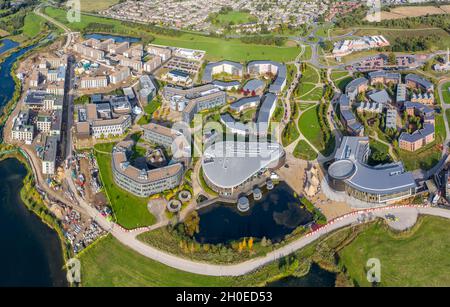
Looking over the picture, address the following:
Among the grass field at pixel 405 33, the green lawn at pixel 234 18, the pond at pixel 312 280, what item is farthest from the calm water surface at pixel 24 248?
the grass field at pixel 405 33

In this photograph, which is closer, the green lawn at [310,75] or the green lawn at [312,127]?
the green lawn at [312,127]

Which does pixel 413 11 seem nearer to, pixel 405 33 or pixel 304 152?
pixel 405 33

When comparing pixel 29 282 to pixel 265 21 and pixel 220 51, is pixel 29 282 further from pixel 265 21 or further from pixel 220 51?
pixel 265 21

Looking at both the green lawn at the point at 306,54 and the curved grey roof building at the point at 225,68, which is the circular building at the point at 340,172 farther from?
the green lawn at the point at 306,54

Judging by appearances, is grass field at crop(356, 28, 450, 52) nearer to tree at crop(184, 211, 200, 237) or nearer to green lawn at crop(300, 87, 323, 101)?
green lawn at crop(300, 87, 323, 101)

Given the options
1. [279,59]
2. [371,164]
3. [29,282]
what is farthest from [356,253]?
[279,59]

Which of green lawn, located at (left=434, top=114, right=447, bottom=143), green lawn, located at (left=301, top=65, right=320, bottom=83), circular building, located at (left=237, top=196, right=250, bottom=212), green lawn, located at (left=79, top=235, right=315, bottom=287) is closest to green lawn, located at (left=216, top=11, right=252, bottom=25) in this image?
green lawn, located at (left=301, top=65, right=320, bottom=83)
